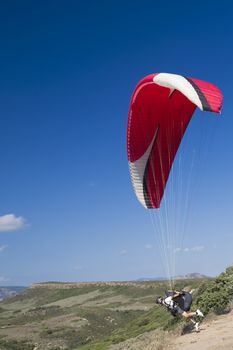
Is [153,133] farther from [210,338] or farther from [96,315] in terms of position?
[96,315]

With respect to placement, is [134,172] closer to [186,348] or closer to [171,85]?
[171,85]

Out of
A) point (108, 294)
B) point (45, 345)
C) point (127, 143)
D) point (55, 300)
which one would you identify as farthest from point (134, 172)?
point (55, 300)

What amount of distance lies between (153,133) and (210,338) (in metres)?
8.90

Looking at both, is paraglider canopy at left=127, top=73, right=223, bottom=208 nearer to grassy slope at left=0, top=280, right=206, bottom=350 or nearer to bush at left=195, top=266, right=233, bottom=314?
bush at left=195, top=266, right=233, bottom=314

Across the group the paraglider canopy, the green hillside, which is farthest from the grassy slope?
the paraglider canopy

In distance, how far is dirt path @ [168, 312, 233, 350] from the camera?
13.5m

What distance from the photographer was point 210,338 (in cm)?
1452

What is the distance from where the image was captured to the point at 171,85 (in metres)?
15.2

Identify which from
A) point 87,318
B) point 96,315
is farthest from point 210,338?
point 96,315

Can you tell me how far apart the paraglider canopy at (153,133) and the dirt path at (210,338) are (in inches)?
230

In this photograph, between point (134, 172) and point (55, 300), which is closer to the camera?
point (134, 172)

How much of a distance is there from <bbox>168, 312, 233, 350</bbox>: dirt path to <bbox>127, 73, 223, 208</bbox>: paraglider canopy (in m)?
5.84

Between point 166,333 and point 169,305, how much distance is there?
111 inches

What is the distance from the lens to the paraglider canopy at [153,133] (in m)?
18.7
